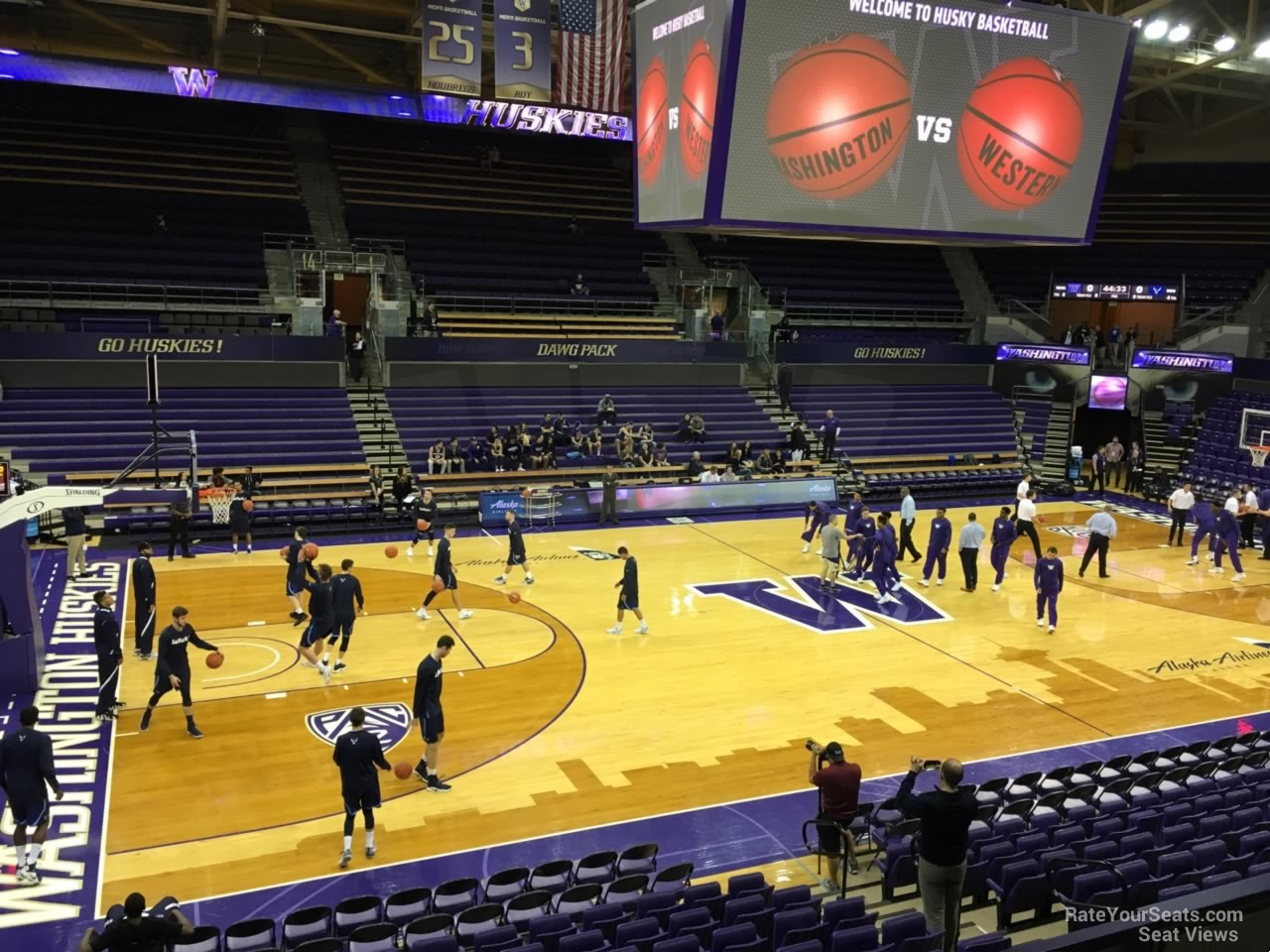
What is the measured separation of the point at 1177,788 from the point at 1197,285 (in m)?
29.8

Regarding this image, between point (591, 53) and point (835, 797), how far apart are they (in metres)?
17.6

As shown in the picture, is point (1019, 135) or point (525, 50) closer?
point (1019, 135)

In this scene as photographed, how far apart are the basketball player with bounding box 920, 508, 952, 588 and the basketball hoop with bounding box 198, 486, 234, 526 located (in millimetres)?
13468

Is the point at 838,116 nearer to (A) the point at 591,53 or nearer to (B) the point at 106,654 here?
(B) the point at 106,654

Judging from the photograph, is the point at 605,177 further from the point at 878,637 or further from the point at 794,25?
the point at 794,25

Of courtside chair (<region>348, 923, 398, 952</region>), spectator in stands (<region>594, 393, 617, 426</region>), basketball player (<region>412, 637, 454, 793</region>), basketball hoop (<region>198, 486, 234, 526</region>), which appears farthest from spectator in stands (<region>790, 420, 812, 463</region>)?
courtside chair (<region>348, 923, 398, 952</region>)

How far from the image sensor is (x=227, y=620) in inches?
606

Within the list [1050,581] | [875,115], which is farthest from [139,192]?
[1050,581]

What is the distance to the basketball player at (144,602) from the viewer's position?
43.2 feet

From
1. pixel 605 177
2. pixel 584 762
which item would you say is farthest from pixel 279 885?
pixel 605 177

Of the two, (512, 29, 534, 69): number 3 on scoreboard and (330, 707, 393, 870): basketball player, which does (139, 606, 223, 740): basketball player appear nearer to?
(330, 707, 393, 870): basketball player

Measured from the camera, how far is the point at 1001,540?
18.5 metres

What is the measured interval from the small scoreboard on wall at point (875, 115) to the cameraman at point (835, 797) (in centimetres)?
531

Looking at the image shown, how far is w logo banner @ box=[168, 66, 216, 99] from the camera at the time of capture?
87.0 ft
